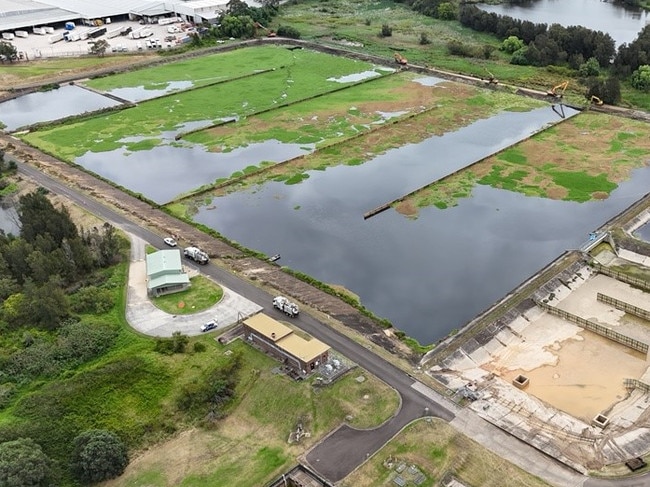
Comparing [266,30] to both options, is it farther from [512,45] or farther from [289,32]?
[512,45]

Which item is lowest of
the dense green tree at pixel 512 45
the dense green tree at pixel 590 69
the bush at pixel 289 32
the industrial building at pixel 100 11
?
the dense green tree at pixel 590 69

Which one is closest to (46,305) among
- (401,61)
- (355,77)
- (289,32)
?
(355,77)

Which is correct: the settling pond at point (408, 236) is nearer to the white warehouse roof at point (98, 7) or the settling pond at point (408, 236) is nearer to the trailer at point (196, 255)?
the trailer at point (196, 255)

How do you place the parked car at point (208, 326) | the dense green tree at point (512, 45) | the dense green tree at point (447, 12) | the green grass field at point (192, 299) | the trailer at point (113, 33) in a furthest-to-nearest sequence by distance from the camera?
the dense green tree at point (447, 12) → the trailer at point (113, 33) → the dense green tree at point (512, 45) → the green grass field at point (192, 299) → the parked car at point (208, 326)

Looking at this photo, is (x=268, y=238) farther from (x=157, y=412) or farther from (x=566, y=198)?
(x=566, y=198)

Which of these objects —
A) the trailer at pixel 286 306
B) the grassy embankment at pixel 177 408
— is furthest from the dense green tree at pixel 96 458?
the trailer at pixel 286 306

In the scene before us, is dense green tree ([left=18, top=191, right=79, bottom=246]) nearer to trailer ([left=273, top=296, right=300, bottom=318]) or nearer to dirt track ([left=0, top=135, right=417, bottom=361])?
dirt track ([left=0, top=135, right=417, bottom=361])

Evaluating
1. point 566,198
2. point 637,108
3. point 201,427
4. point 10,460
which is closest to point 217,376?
point 201,427
